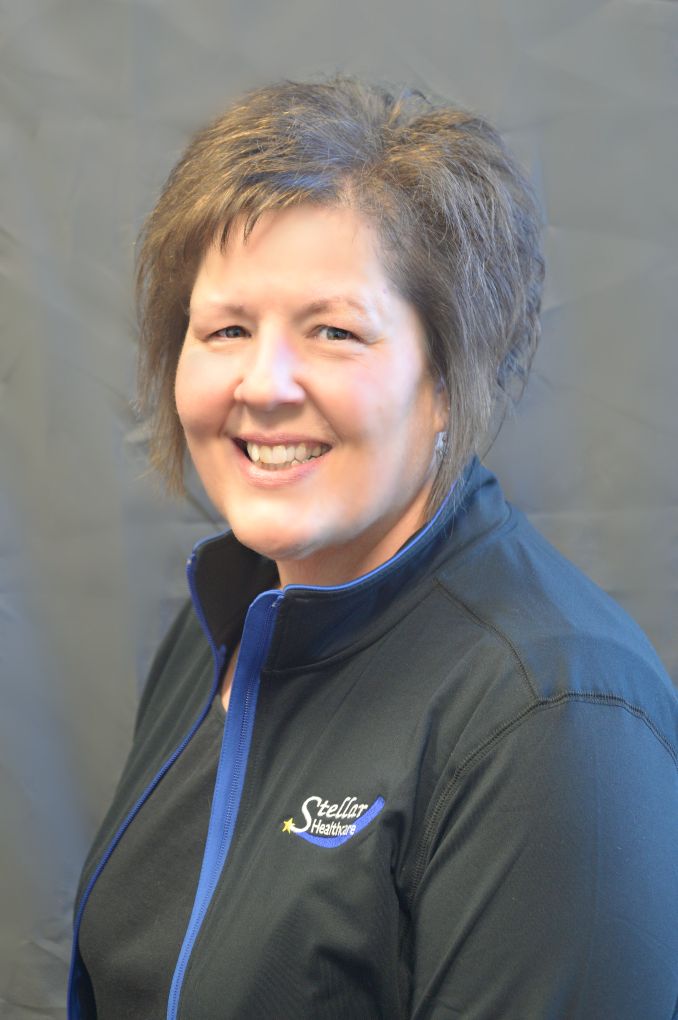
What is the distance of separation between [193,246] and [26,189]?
463mm

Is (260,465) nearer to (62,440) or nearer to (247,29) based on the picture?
(62,440)

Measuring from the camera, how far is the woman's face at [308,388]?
0.91 meters

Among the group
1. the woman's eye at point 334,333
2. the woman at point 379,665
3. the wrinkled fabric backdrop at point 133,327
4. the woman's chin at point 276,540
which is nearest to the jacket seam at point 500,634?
the woman at point 379,665

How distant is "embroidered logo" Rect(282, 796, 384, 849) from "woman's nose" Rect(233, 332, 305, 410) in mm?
341

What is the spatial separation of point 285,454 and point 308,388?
0.07m

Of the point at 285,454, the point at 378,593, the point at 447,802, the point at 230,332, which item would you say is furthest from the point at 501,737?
the point at 230,332

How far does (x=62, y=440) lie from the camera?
139cm

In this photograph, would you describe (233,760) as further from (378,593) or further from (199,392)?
(199,392)

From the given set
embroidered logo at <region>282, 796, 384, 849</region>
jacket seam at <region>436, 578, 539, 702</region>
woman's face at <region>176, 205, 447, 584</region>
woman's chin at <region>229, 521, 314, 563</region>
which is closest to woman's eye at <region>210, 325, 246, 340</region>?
woman's face at <region>176, 205, 447, 584</region>

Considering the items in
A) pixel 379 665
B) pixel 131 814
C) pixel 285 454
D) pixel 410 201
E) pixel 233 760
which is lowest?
pixel 131 814

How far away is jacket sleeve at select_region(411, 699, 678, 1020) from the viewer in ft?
2.45

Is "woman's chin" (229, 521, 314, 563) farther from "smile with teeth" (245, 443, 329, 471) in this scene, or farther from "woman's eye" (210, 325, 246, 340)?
"woman's eye" (210, 325, 246, 340)

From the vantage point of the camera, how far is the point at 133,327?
139cm

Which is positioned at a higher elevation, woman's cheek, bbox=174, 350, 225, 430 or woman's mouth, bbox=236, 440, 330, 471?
woman's cheek, bbox=174, 350, 225, 430
